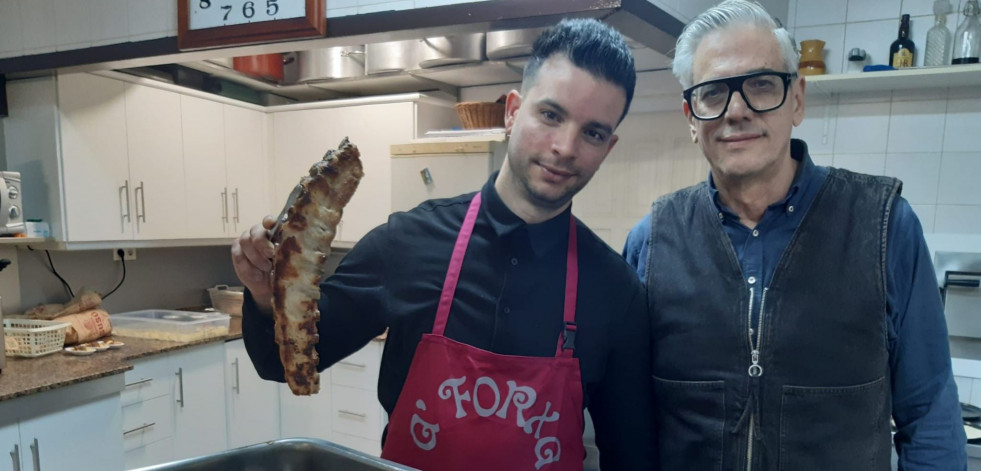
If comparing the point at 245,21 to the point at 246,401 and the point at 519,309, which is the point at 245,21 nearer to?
the point at 519,309

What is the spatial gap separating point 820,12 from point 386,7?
5.61ft

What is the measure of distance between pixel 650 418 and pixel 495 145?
1.79 meters

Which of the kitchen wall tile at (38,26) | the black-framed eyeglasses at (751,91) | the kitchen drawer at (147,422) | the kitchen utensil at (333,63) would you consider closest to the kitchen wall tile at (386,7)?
the black-framed eyeglasses at (751,91)

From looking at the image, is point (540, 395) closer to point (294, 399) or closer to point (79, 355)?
point (79, 355)

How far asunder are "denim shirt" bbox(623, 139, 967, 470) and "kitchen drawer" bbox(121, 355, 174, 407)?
7.85 feet

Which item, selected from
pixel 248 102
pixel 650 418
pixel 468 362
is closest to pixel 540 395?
pixel 468 362

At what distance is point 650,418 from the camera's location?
1053 millimetres

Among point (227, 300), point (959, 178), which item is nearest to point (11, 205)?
point (227, 300)

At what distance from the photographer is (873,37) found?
7.03ft

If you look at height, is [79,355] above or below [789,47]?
below

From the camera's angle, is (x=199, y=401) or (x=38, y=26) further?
(x=199, y=401)

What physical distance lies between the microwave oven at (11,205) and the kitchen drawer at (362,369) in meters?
1.43

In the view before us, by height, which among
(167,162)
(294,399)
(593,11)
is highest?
(593,11)

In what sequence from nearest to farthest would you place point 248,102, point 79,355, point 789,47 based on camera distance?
1. point 789,47
2. point 79,355
3. point 248,102
